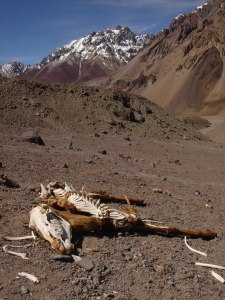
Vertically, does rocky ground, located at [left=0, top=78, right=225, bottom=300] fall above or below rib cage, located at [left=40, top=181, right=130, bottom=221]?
below

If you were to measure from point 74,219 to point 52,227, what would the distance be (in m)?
0.44

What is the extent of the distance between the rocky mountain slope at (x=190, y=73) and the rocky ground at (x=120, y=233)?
3397 inches

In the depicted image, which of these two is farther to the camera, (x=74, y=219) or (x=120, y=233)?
(x=120, y=233)

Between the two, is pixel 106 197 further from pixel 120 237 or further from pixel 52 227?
pixel 52 227

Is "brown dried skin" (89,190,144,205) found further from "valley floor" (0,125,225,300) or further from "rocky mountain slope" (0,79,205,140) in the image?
"rocky mountain slope" (0,79,205,140)

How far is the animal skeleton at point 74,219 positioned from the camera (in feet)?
17.1

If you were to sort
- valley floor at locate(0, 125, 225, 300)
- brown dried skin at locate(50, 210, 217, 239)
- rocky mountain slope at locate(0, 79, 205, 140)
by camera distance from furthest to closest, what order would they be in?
1. rocky mountain slope at locate(0, 79, 205, 140)
2. brown dried skin at locate(50, 210, 217, 239)
3. valley floor at locate(0, 125, 225, 300)

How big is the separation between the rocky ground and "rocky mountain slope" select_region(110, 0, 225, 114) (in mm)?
86295

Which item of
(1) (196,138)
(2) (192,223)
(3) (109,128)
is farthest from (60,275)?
(1) (196,138)

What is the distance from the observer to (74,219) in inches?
221

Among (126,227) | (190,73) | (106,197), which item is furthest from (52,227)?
(190,73)

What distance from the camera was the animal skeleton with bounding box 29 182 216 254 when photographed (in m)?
5.23

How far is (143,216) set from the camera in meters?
6.85

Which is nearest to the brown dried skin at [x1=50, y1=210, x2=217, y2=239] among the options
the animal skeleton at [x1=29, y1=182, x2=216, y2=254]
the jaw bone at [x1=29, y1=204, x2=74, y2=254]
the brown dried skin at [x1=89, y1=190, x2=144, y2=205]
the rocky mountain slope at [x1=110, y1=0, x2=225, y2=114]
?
the animal skeleton at [x1=29, y1=182, x2=216, y2=254]
